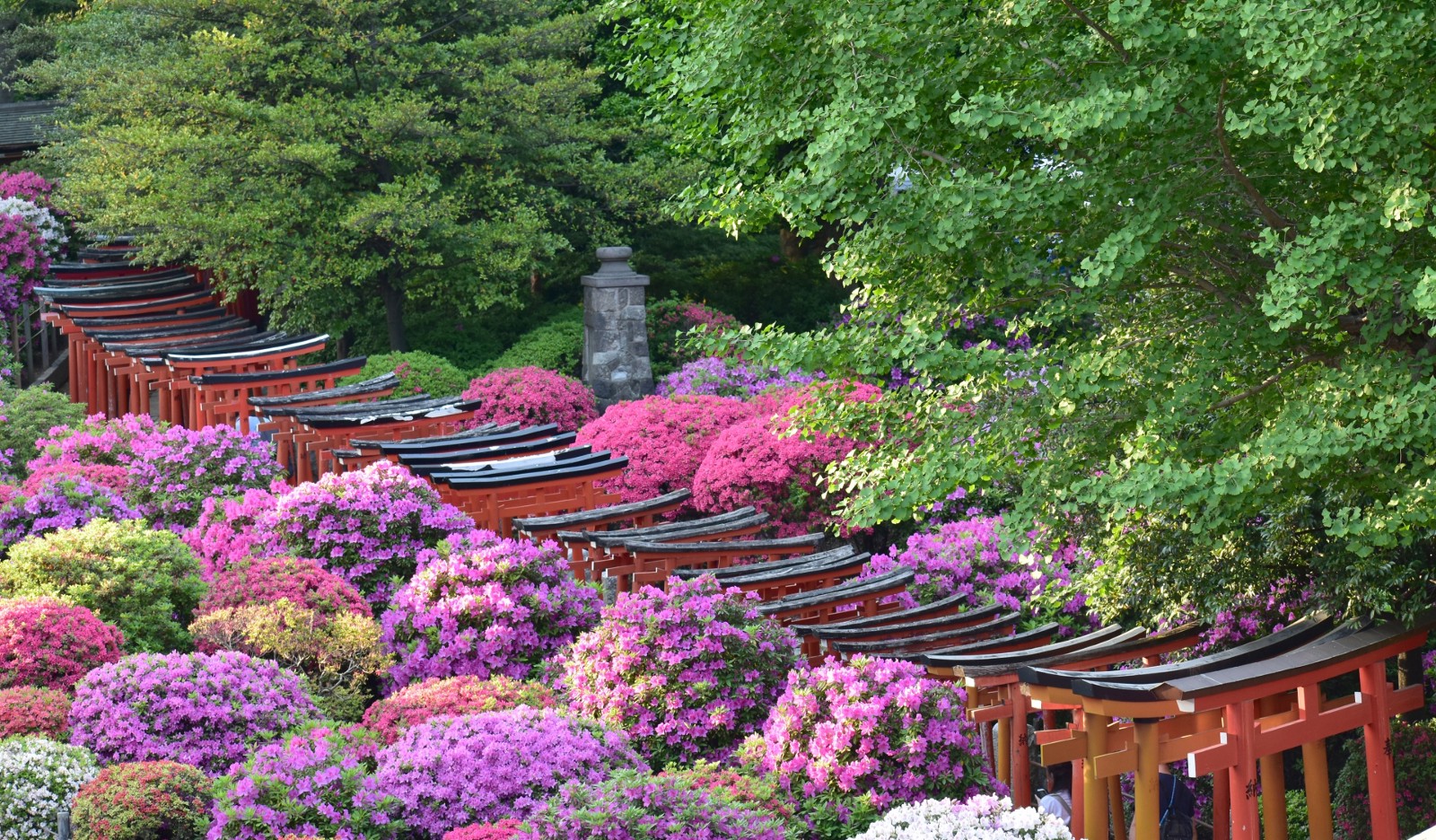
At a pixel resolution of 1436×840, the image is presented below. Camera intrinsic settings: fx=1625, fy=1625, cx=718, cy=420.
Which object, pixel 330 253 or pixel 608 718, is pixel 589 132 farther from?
pixel 608 718

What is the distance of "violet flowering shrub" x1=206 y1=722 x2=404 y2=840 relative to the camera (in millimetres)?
7559

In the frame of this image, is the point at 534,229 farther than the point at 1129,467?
Yes

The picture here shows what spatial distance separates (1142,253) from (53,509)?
8346mm

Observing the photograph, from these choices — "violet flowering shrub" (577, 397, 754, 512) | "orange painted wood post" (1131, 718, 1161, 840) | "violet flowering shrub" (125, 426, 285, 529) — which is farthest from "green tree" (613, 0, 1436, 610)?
"violet flowering shrub" (577, 397, 754, 512)

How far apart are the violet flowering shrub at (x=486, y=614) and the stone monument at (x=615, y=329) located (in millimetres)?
11593

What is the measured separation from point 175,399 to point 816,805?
13846mm

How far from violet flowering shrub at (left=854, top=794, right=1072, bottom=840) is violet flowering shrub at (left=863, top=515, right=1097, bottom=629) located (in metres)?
5.39

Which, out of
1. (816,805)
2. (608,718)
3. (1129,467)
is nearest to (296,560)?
(608,718)

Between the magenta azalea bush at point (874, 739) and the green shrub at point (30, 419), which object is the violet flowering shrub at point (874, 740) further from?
the green shrub at point (30, 419)

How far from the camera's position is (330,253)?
21406 mm

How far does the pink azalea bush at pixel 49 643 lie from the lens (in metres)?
9.38

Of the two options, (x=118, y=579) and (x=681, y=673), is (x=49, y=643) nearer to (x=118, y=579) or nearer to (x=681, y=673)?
(x=118, y=579)

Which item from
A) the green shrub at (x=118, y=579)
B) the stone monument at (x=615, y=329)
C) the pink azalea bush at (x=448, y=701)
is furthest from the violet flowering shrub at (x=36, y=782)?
the stone monument at (x=615, y=329)

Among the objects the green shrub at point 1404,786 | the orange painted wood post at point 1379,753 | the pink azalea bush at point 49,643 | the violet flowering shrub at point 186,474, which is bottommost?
the green shrub at point 1404,786
